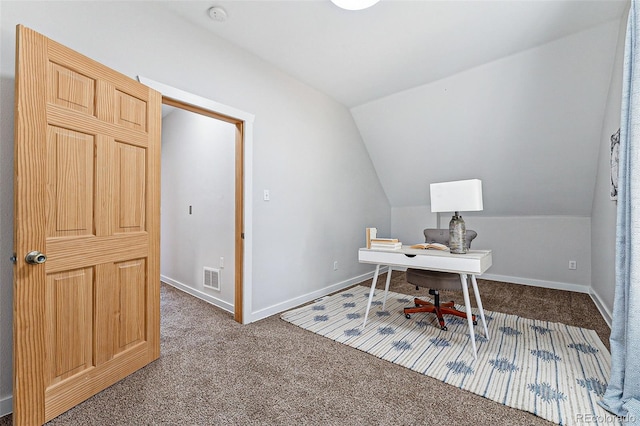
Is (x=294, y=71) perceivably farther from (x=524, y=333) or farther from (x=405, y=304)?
(x=524, y=333)

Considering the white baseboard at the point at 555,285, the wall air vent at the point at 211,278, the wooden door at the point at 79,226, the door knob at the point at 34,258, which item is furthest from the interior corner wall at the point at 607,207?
the door knob at the point at 34,258

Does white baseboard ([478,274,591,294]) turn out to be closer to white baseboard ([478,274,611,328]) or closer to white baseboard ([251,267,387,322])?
white baseboard ([478,274,611,328])

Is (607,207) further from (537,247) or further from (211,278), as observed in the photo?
(211,278)

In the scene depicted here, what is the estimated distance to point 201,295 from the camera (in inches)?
134

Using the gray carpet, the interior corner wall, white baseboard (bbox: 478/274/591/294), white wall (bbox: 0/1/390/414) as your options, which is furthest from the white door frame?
white baseboard (bbox: 478/274/591/294)

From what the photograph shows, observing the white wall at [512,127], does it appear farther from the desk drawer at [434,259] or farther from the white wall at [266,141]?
the desk drawer at [434,259]

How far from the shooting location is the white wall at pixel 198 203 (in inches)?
124

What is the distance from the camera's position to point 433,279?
2355 mm

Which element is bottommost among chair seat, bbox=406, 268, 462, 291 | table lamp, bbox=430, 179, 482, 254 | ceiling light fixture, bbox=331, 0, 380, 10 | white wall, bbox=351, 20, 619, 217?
chair seat, bbox=406, 268, 462, 291

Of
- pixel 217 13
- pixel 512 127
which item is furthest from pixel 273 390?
pixel 512 127

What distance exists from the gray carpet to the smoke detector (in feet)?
8.60

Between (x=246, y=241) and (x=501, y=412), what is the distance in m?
2.18

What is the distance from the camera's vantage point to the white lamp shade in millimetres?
2037

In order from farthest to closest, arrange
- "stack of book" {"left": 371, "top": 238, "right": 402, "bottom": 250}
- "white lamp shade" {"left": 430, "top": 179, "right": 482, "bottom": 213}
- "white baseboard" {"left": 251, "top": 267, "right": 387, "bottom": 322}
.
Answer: "white baseboard" {"left": 251, "top": 267, "right": 387, "bottom": 322}
"stack of book" {"left": 371, "top": 238, "right": 402, "bottom": 250}
"white lamp shade" {"left": 430, "top": 179, "right": 482, "bottom": 213}
